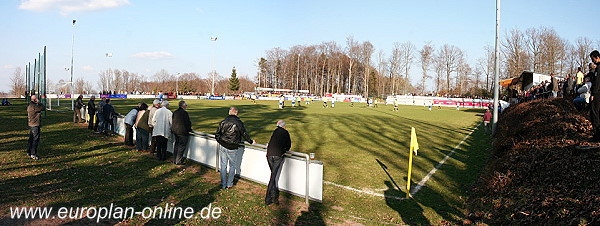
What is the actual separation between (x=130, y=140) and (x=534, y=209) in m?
12.5

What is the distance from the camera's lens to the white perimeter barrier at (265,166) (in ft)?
23.6

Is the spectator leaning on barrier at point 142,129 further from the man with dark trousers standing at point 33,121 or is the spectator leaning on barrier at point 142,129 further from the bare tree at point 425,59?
the bare tree at point 425,59

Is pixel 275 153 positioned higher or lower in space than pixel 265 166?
higher

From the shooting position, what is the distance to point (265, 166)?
826cm

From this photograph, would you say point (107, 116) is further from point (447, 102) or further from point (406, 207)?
point (447, 102)

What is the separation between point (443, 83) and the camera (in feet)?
313

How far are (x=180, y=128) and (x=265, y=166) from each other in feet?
10.2

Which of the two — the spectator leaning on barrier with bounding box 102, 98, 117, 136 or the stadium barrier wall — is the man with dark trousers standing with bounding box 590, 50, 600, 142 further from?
the stadium barrier wall

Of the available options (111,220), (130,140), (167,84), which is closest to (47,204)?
(111,220)

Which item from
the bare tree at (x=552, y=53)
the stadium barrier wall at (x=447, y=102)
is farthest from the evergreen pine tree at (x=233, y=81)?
the bare tree at (x=552, y=53)

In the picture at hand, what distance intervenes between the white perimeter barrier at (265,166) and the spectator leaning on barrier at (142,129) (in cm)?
203

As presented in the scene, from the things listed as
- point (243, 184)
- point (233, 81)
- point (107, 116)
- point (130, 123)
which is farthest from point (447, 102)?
point (233, 81)

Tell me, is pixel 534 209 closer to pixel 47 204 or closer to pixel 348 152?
pixel 348 152

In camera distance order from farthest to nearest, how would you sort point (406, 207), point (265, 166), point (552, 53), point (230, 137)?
point (552, 53), point (265, 166), point (230, 137), point (406, 207)
